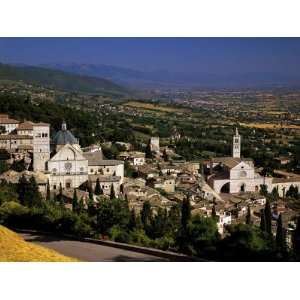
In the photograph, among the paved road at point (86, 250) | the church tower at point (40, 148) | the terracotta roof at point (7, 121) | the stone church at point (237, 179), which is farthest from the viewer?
the terracotta roof at point (7, 121)

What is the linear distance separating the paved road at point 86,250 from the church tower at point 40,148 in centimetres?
845

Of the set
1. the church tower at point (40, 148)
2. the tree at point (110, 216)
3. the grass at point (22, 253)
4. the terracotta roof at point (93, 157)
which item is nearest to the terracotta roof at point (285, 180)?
the terracotta roof at point (93, 157)

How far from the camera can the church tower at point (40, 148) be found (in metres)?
14.4

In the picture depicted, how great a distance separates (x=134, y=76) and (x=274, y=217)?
7.48 metres

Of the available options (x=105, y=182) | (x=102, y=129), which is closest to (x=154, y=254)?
(x=105, y=182)

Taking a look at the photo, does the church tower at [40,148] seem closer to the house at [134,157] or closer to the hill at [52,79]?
the house at [134,157]

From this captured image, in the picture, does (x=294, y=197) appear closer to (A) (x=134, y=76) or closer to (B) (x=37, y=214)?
(A) (x=134, y=76)

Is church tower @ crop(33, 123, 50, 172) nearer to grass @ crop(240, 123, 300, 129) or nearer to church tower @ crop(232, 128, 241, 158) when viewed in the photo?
church tower @ crop(232, 128, 241, 158)

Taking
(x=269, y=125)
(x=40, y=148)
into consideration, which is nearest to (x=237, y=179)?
(x=40, y=148)

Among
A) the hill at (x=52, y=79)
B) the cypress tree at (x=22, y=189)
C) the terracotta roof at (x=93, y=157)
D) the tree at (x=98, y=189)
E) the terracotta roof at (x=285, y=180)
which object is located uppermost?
the hill at (x=52, y=79)

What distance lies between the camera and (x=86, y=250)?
215 inches

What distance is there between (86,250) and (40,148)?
926 centimetres

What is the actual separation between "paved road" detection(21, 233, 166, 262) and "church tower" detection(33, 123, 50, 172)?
8445mm

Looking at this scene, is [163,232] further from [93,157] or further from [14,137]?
[14,137]
